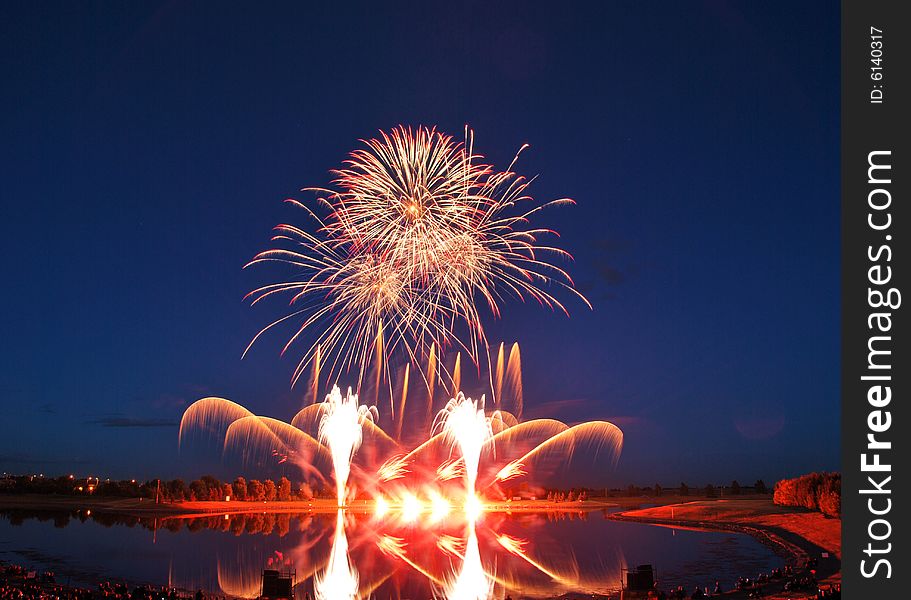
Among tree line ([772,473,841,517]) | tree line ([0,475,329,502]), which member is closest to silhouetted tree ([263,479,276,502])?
tree line ([0,475,329,502])

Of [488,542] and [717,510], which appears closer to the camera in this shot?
[488,542]

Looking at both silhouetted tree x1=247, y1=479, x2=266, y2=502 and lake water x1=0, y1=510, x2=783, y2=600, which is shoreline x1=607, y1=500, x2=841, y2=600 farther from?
silhouetted tree x1=247, y1=479, x2=266, y2=502

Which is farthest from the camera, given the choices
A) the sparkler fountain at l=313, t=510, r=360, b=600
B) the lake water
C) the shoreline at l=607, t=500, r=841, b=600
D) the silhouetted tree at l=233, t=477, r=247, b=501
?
the silhouetted tree at l=233, t=477, r=247, b=501

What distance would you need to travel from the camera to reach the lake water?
42906mm

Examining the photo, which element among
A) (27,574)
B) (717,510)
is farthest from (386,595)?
(717,510)

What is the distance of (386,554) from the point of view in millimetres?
55406

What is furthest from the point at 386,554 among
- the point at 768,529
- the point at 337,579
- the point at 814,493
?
the point at 814,493

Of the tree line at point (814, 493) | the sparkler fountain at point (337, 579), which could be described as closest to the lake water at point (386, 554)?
the sparkler fountain at point (337, 579)

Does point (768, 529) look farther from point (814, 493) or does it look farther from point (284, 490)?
point (284, 490)

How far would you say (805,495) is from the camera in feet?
267

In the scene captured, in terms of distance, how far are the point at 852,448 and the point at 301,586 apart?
31.9 metres

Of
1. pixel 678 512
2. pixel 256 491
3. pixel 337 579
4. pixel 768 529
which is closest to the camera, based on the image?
pixel 337 579

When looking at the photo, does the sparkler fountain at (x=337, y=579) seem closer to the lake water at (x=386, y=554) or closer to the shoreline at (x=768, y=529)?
the lake water at (x=386, y=554)

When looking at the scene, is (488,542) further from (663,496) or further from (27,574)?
(663,496)
